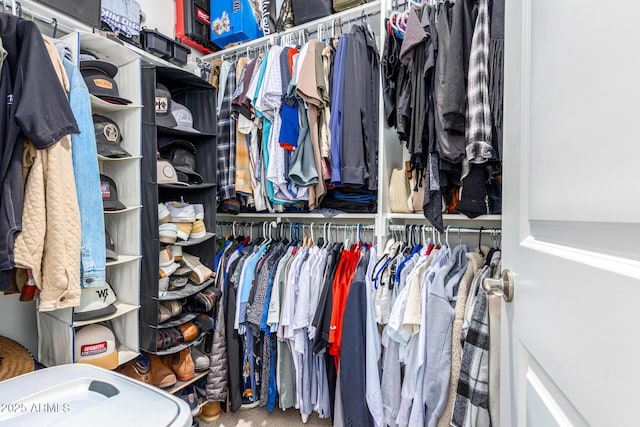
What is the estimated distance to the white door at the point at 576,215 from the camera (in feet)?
0.99

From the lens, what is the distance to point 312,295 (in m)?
1.66

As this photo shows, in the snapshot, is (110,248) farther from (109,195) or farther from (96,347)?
(96,347)

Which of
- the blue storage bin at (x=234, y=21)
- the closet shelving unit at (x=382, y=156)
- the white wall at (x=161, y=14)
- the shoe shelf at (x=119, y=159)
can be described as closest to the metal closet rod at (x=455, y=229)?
the closet shelving unit at (x=382, y=156)

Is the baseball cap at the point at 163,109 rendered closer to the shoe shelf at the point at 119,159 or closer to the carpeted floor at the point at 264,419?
the shoe shelf at the point at 119,159

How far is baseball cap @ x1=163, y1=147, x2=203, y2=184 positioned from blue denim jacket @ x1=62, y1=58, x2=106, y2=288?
42 centimetres

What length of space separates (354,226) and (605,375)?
62.3 inches

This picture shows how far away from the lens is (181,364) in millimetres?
1592

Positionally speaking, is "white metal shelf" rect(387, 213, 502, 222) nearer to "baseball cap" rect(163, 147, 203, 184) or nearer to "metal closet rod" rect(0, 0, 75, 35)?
"baseball cap" rect(163, 147, 203, 184)

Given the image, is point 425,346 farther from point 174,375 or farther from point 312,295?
point 174,375

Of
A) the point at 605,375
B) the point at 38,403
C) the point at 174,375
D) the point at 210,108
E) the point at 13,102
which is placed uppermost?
the point at 210,108

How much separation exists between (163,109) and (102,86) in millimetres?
237

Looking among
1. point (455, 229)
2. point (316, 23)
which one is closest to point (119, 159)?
point (316, 23)

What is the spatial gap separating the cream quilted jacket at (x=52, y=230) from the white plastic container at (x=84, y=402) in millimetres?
261

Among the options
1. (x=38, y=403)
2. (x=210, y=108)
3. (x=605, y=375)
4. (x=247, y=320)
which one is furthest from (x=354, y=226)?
(x=605, y=375)
